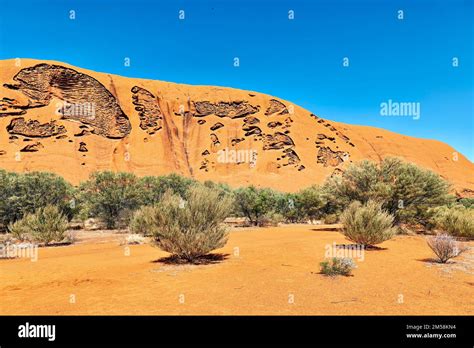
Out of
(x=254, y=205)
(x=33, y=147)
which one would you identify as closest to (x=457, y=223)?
(x=254, y=205)

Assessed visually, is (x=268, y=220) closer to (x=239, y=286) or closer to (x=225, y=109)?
(x=239, y=286)

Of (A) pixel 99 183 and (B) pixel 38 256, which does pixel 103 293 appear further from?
(A) pixel 99 183

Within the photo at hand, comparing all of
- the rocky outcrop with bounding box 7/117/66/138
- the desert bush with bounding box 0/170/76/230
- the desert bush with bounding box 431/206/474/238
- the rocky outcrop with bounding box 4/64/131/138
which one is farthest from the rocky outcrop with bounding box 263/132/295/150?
the desert bush with bounding box 431/206/474/238

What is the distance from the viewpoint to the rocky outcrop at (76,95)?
2379 inches

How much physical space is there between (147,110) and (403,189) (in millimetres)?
63150

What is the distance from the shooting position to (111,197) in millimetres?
23234

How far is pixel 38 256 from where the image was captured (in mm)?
12000

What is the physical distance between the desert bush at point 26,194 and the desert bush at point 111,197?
189cm

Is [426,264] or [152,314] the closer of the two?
[152,314]

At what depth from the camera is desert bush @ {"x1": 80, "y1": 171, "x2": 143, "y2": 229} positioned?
2325 centimetres

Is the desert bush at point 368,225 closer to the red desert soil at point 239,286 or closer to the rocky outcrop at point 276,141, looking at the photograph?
the red desert soil at point 239,286

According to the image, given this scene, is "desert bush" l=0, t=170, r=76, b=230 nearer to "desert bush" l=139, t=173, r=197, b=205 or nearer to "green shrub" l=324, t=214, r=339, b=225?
"desert bush" l=139, t=173, r=197, b=205
